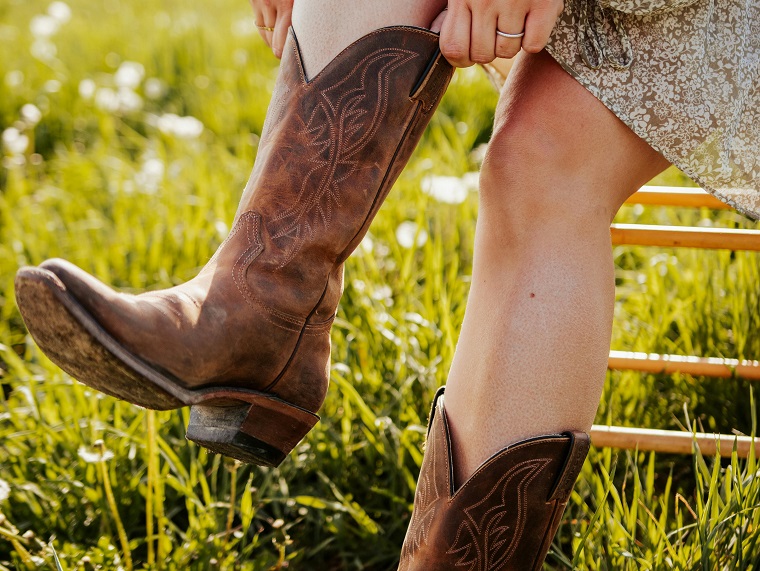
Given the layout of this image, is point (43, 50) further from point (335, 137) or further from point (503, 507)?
point (503, 507)

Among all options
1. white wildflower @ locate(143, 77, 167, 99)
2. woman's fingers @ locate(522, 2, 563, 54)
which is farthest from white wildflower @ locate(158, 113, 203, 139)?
woman's fingers @ locate(522, 2, 563, 54)

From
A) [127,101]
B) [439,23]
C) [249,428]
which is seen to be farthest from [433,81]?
[127,101]

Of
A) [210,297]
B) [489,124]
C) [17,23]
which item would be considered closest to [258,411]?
[210,297]

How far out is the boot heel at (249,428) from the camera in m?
1.08

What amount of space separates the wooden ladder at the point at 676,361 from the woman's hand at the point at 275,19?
1.92 ft

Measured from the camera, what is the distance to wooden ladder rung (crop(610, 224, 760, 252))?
1.33 m

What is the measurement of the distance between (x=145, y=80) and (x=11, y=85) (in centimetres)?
50

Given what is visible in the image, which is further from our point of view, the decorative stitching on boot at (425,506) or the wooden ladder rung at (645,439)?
the wooden ladder rung at (645,439)

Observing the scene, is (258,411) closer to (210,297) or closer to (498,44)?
(210,297)

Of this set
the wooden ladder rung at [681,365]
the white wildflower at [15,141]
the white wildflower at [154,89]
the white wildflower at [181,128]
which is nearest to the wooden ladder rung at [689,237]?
the wooden ladder rung at [681,365]

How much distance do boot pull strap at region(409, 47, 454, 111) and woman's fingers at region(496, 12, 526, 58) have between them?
8 cm

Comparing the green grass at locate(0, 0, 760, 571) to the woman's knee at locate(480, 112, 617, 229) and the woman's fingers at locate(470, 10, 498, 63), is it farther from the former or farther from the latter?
the woman's fingers at locate(470, 10, 498, 63)

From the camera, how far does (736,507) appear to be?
1.07 m

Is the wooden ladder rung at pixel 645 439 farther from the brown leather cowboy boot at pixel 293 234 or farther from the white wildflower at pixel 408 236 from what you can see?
the white wildflower at pixel 408 236
